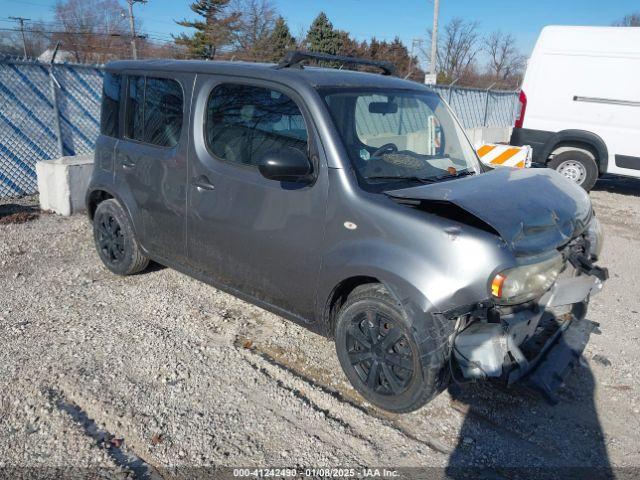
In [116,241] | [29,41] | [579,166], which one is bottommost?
[116,241]

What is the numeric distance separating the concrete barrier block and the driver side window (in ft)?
16.0

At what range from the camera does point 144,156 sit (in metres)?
4.14

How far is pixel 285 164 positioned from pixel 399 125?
3.50 ft

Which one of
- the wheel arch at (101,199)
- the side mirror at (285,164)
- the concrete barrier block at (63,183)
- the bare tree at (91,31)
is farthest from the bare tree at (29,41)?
the side mirror at (285,164)

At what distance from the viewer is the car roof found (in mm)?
3332

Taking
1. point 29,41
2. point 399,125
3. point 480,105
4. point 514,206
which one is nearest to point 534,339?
point 514,206

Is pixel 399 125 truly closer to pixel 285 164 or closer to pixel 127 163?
pixel 285 164

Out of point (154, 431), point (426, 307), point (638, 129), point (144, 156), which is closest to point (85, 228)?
point (144, 156)

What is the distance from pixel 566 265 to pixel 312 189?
165cm

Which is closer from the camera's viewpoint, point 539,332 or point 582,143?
point 539,332

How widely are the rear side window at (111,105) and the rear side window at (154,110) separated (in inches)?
7.4

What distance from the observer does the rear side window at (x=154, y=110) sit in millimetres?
3926

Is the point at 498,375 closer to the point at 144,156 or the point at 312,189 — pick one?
the point at 312,189

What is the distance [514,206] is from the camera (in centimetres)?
285
